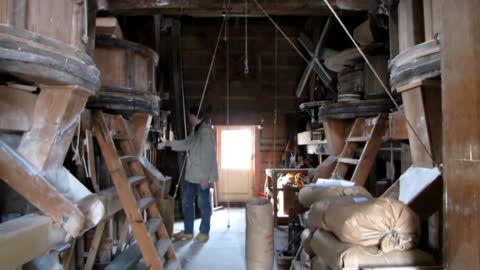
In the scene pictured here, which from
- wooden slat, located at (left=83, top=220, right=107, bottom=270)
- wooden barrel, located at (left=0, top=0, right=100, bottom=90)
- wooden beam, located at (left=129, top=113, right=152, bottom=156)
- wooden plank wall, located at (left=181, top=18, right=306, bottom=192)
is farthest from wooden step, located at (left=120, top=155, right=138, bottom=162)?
wooden plank wall, located at (left=181, top=18, right=306, bottom=192)

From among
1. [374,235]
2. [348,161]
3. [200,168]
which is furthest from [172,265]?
[374,235]

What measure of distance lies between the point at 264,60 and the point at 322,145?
209 cm

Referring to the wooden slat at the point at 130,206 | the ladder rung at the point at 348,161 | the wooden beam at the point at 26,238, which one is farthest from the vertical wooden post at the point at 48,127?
the ladder rung at the point at 348,161

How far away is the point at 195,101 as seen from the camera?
600 centimetres

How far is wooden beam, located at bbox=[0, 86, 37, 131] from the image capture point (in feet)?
4.76

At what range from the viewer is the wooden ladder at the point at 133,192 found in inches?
97.7

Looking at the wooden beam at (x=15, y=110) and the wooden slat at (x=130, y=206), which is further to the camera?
the wooden slat at (x=130, y=206)

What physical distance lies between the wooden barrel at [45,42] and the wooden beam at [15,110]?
11 cm

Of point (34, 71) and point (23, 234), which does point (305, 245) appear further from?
point (34, 71)

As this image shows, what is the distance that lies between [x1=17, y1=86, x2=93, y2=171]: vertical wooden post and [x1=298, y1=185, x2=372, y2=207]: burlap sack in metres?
1.24

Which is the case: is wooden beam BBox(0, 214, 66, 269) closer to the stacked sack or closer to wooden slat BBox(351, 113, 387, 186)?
the stacked sack

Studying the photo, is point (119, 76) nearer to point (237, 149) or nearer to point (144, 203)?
point (144, 203)

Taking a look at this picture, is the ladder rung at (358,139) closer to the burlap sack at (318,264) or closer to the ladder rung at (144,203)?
the burlap sack at (318,264)

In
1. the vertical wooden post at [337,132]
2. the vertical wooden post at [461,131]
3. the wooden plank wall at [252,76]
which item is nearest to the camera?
the vertical wooden post at [461,131]
